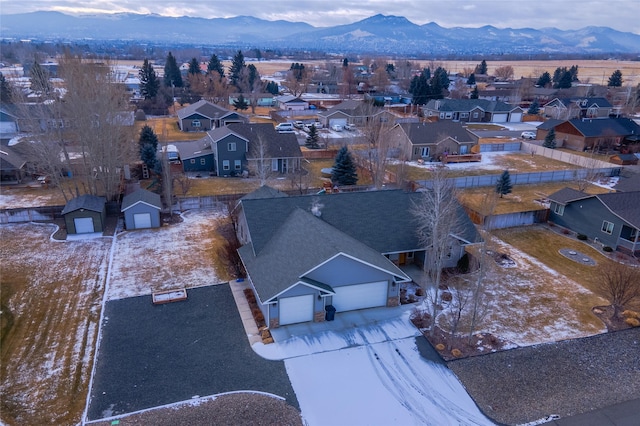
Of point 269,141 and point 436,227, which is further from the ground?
point 436,227

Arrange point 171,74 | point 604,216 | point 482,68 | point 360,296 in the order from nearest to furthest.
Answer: point 360,296
point 604,216
point 171,74
point 482,68

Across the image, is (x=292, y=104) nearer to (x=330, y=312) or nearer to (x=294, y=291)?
(x=330, y=312)

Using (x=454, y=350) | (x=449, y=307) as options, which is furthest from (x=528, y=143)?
(x=454, y=350)

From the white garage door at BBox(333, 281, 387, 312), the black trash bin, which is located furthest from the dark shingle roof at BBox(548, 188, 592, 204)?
the black trash bin

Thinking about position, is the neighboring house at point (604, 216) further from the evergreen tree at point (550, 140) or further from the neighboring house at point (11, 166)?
the neighboring house at point (11, 166)

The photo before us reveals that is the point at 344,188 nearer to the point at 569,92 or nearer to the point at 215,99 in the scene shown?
the point at 215,99

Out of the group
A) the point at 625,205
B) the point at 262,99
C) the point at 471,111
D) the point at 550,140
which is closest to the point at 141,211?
the point at 625,205

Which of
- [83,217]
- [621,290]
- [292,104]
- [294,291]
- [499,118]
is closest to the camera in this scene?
[294,291]
